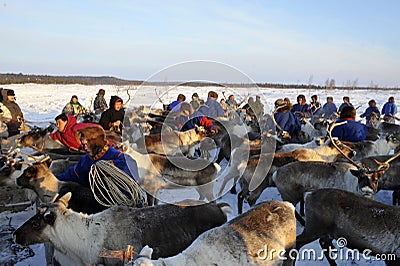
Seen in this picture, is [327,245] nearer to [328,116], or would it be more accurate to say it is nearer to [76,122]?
[76,122]

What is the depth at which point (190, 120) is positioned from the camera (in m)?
10.5

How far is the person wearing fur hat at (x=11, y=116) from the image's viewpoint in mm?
9852

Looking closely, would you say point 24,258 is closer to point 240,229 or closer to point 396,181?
point 240,229

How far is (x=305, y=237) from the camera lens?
13.8 ft

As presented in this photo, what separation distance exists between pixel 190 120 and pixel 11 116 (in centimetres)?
516

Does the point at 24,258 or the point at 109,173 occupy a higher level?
the point at 109,173

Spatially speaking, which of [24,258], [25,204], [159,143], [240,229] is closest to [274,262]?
[240,229]

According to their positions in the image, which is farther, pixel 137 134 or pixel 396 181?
pixel 137 134

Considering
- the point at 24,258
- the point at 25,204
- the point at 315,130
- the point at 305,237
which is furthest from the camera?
the point at 315,130

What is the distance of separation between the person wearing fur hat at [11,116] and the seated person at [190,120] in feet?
15.1

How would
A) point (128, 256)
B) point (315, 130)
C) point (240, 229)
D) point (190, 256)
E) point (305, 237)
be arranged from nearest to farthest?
point (128, 256)
point (190, 256)
point (240, 229)
point (305, 237)
point (315, 130)

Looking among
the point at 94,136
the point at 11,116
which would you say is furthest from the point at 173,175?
the point at 11,116

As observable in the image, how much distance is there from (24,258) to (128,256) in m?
2.87

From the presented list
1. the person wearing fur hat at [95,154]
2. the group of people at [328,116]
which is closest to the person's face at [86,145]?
the person wearing fur hat at [95,154]
